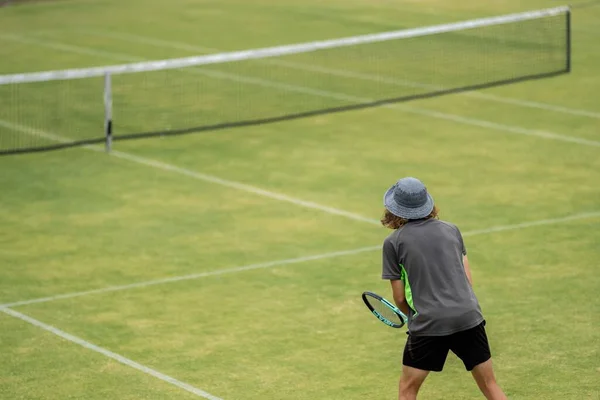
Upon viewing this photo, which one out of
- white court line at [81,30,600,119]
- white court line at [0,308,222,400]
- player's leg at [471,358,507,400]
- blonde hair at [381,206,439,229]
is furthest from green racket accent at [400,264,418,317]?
white court line at [81,30,600,119]

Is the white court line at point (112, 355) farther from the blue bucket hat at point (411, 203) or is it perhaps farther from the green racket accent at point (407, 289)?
the blue bucket hat at point (411, 203)

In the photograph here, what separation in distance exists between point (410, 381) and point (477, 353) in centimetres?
47

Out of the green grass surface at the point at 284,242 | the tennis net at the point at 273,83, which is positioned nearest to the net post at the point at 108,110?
the tennis net at the point at 273,83

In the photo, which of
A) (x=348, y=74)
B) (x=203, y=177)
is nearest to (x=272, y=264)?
(x=203, y=177)

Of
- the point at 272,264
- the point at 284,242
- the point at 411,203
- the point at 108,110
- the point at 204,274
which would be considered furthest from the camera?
the point at 108,110

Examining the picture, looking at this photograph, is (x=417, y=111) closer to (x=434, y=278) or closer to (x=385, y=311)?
(x=385, y=311)

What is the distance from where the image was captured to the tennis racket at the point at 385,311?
9.19m

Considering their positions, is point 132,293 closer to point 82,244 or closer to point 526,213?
point 82,244

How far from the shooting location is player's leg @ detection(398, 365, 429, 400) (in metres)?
8.98

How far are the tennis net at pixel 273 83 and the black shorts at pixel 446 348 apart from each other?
34.6ft

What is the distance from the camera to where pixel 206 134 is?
20.3m

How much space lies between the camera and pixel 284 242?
1507cm

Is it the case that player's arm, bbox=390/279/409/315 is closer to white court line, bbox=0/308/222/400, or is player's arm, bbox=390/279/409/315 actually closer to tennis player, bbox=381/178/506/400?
tennis player, bbox=381/178/506/400

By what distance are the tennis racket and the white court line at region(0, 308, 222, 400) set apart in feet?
6.09
